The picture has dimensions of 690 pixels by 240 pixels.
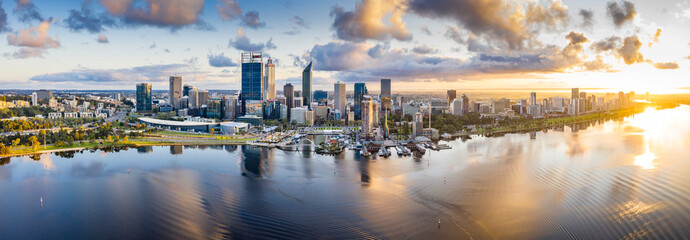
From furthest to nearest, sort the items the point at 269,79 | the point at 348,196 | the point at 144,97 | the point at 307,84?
the point at 269,79 → the point at 307,84 → the point at 144,97 → the point at 348,196

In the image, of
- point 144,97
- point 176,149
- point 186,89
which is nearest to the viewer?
point 176,149


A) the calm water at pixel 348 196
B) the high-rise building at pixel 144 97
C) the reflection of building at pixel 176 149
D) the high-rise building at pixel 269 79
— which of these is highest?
the high-rise building at pixel 269 79

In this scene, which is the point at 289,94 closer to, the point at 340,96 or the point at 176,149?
the point at 340,96

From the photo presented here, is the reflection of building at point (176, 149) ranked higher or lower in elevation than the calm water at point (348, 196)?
higher

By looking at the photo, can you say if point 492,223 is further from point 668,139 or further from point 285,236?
point 668,139

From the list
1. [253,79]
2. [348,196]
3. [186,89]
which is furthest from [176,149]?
[186,89]

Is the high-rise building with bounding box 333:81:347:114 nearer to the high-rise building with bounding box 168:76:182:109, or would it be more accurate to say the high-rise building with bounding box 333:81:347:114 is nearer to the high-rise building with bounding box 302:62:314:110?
the high-rise building with bounding box 302:62:314:110

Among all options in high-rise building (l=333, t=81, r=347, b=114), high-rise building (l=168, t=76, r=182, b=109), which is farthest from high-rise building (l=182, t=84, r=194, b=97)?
high-rise building (l=333, t=81, r=347, b=114)

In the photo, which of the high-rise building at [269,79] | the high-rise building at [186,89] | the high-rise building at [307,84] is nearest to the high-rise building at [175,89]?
the high-rise building at [186,89]

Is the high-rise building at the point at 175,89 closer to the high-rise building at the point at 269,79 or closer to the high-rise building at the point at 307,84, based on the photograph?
the high-rise building at the point at 269,79
